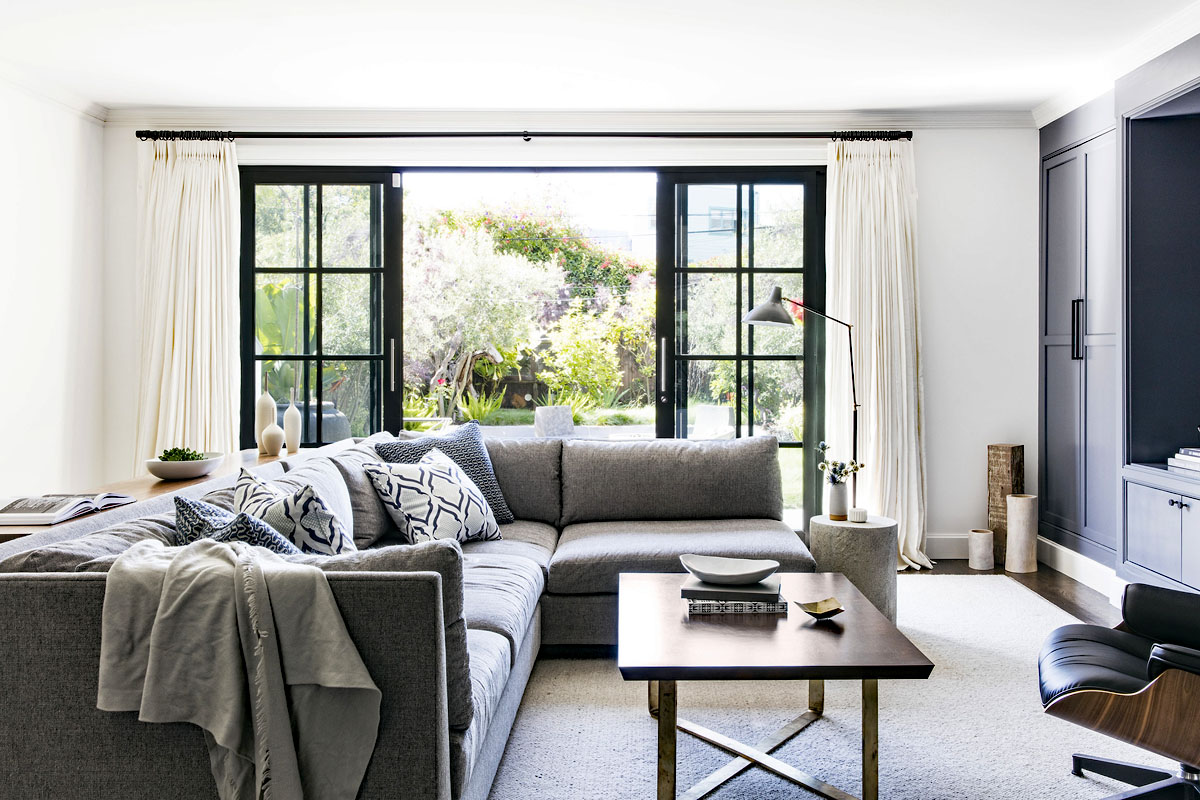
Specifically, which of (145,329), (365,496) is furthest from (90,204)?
(365,496)

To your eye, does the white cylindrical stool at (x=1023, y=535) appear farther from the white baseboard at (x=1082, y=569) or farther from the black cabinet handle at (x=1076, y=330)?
the black cabinet handle at (x=1076, y=330)

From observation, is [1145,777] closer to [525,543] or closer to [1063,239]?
[525,543]

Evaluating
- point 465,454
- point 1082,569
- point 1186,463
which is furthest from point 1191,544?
point 465,454

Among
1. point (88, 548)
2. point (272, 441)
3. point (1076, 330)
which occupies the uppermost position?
point (1076, 330)

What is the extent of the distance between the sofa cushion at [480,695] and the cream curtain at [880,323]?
3.18 m

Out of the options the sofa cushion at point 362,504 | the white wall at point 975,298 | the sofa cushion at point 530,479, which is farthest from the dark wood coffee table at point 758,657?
the white wall at point 975,298

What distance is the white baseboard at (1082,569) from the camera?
417 centimetres

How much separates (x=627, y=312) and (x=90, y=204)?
4975 millimetres

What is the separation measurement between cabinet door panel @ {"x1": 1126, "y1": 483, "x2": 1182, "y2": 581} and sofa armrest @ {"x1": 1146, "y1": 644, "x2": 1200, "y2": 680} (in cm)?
219

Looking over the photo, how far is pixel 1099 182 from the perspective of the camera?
14.5ft

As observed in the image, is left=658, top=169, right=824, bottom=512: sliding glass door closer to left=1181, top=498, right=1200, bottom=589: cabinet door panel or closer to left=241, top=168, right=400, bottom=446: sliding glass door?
left=241, top=168, right=400, bottom=446: sliding glass door

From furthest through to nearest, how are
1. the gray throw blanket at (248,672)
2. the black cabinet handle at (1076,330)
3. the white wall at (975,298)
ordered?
the white wall at (975,298) → the black cabinet handle at (1076,330) → the gray throw blanket at (248,672)

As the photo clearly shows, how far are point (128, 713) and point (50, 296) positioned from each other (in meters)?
3.88

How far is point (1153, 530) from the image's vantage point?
3.81m
